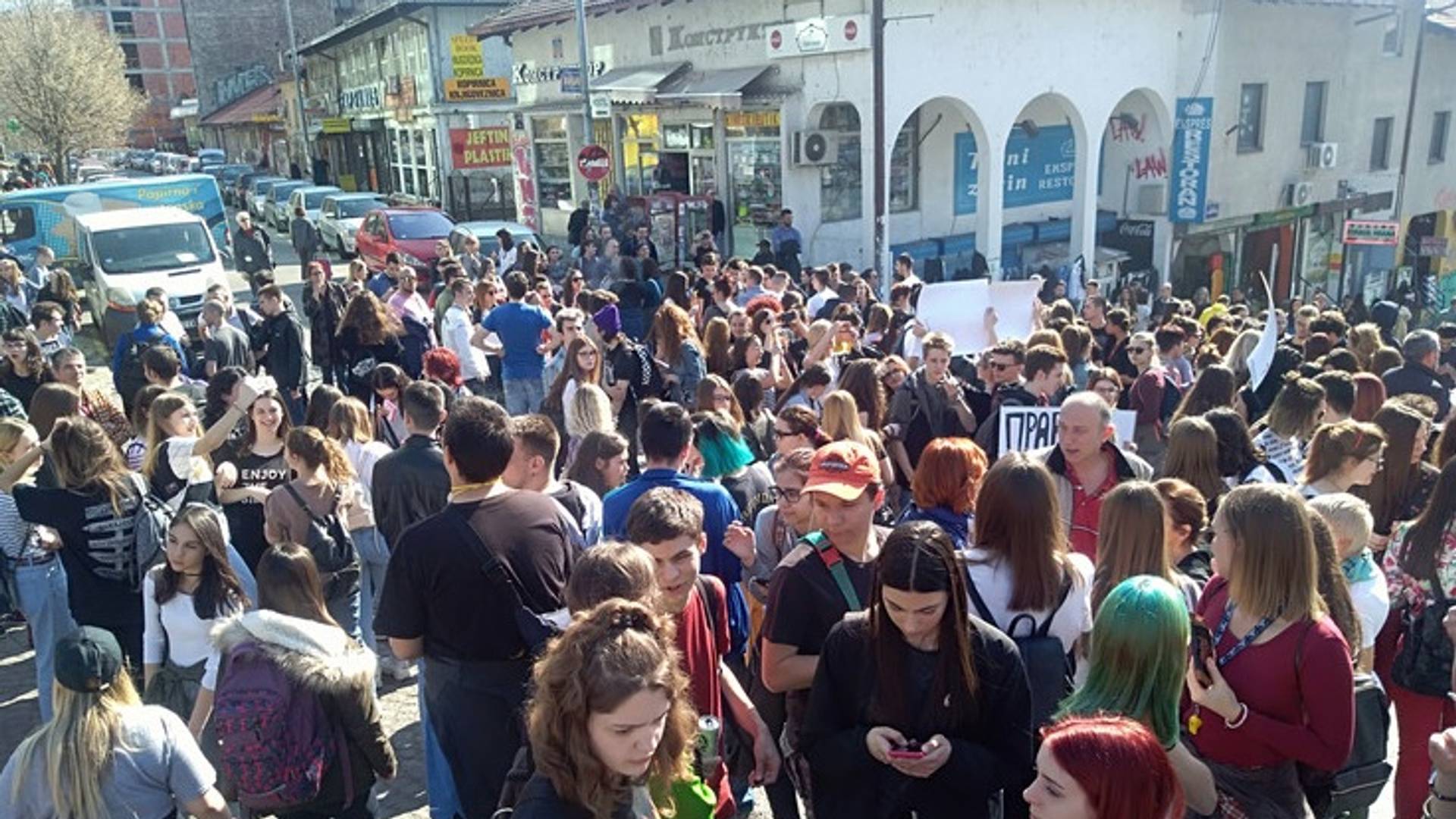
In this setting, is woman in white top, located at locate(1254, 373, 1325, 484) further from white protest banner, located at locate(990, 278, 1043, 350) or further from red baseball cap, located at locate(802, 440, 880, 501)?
white protest banner, located at locate(990, 278, 1043, 350)

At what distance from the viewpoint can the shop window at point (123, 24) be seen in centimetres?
7950

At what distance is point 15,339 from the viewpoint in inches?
314

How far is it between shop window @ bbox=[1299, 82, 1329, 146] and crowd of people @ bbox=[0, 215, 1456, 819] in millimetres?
22468

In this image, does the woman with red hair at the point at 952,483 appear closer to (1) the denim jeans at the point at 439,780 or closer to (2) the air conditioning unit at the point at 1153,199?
(1) the denim jeans at the point at 439,780

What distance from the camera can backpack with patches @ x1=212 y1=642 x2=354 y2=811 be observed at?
11.4 feet

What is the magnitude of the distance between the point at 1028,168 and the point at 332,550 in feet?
67.1

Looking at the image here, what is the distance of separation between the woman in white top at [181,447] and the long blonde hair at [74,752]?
267cm

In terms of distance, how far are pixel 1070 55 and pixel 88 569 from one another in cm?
1899

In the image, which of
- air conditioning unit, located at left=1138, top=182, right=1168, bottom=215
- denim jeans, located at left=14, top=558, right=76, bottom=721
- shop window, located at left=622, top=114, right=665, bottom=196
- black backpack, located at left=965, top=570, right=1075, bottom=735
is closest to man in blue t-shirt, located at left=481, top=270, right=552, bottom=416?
denim jeans, located at left=14, top=558, right=76, bottom=721

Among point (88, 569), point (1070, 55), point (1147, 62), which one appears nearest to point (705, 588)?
point (88, 569)

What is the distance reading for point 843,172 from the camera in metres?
19.5

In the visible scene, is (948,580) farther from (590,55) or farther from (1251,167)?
(1251,167)

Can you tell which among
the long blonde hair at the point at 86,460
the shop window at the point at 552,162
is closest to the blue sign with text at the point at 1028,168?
the shop window at the point at 552,162

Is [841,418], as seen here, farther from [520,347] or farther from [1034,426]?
[520,347]
